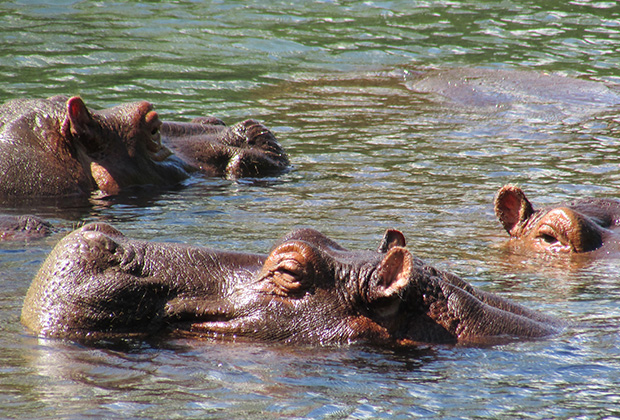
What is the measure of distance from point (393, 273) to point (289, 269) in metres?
0.48

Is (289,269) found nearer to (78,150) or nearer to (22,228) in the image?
(22,228)

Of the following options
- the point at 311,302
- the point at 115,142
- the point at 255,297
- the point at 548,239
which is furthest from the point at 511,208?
the point at 255,297

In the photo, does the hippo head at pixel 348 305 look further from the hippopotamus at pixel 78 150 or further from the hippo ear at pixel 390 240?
the hippopotamus at pixel 78 150

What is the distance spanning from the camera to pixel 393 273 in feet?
15.3

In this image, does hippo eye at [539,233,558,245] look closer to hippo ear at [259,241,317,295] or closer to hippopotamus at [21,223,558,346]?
hippopotamus at [21,223,558,346]

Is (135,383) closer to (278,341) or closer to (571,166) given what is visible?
(278,341)

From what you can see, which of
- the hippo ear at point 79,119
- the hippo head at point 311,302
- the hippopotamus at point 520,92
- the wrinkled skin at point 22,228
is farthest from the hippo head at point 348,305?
the hippopotamus at point 520,92

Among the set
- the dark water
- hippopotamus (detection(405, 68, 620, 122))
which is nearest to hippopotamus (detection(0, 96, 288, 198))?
the dark water

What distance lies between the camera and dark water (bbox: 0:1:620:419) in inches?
172

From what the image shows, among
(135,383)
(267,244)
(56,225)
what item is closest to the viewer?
(135,383)

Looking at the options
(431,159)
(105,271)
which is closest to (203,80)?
(431,159)

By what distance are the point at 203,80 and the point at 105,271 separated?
1065cm

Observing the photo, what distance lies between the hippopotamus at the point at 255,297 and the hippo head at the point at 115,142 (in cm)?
402

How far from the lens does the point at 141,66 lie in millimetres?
15656
